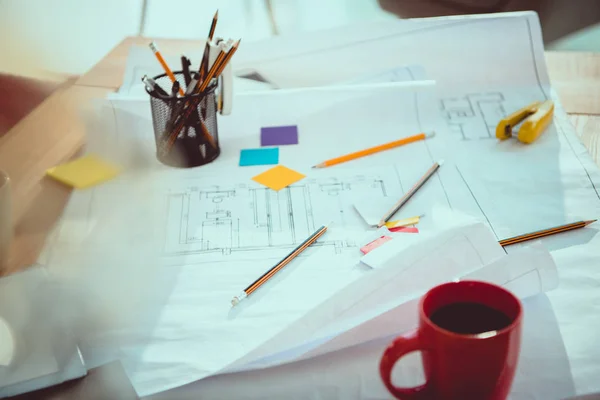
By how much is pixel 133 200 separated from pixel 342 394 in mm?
375

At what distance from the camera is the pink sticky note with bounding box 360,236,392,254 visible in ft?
2.03

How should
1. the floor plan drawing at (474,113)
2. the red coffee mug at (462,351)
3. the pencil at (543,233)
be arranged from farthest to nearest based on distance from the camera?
the floor plan drawing at (474,113) < the pencil at (543,233) < the red coffee mug at (462,351)

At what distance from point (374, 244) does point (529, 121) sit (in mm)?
330

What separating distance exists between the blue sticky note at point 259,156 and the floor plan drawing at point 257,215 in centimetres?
6

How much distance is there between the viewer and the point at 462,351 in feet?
1.21

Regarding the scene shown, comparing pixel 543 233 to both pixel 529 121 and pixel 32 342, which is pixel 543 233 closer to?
pixel 529 121

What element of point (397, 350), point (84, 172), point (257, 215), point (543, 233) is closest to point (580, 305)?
point (543, 233)

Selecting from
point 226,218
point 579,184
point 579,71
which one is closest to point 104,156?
point 226,218

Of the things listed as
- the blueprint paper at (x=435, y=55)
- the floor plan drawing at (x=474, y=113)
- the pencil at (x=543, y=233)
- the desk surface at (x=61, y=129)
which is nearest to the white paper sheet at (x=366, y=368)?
the pencil at (x=543, y=233)

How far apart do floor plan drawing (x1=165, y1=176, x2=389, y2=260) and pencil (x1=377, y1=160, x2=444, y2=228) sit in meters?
0.03

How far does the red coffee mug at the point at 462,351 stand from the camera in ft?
1.21

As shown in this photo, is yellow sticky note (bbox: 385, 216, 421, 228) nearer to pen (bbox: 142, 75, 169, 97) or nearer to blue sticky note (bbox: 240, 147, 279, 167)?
blue sticky note (bbox: 240, 147, 279, 167)

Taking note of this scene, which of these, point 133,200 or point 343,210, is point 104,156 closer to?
point 133,200

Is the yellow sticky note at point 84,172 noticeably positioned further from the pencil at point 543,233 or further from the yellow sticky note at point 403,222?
the pencil at point 543,233
